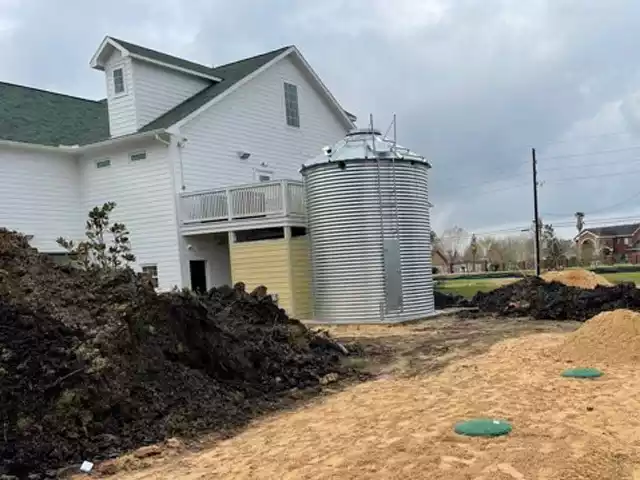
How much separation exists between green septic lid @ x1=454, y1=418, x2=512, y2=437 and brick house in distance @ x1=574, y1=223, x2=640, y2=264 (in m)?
50.3

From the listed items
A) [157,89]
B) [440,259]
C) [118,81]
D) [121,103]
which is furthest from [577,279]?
[440,259]

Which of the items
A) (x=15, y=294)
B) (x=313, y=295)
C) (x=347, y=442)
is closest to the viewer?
(x=347, y=442)

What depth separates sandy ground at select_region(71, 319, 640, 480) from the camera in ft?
14.2

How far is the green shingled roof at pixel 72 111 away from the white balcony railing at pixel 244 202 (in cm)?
242

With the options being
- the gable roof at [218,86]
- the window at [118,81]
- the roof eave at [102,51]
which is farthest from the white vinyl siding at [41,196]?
the gable roof at [218,86]

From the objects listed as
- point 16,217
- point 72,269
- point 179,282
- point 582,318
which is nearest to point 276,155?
point 179,282

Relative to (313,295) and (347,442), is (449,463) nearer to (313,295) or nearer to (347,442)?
(347,442)

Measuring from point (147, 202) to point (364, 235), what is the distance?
22.6 ft

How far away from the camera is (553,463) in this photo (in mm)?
4199

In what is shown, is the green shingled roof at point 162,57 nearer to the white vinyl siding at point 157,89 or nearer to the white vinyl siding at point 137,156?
the white vinyl siding at point 157,89

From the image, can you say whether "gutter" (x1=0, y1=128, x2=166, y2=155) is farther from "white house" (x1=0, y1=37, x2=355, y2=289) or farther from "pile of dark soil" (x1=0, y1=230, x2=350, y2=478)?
"pile of dark soil" (x1=0, y1=230, x2=350, y2=478)

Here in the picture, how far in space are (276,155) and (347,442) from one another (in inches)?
676

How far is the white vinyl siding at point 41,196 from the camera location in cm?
1805

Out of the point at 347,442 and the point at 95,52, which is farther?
the point at 95,52
